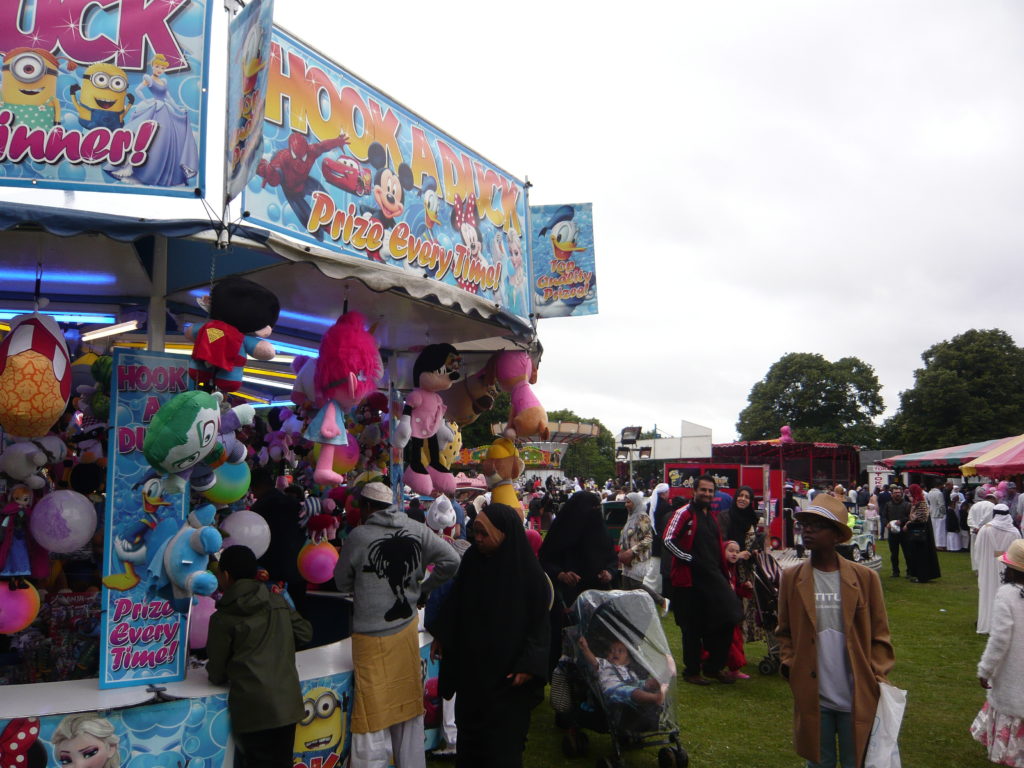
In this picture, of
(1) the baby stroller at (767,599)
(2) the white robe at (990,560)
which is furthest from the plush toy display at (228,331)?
(2) the white robe at (990,560)

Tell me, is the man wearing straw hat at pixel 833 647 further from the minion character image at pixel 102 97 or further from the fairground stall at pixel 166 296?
the minion character image at pixel 102 97

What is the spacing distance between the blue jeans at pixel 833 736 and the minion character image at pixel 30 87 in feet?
16.4

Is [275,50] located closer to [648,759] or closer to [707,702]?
[648,759]

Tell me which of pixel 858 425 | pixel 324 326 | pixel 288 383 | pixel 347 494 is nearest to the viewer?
pixel 347 494

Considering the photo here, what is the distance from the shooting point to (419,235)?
5.33 m

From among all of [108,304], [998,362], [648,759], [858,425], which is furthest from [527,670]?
[858,425]

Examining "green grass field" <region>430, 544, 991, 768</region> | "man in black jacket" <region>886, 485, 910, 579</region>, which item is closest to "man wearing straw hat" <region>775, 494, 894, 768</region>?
"green grass field" <region>430, 544, 991, 768</region>

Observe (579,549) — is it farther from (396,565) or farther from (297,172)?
(297,172)

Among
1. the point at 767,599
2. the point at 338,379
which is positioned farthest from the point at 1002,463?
the point at 338,379

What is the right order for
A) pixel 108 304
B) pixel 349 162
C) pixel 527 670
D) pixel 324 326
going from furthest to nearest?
pixel 324 326 < pixel 108 304 < pixel 349 162 < pixel 527 670

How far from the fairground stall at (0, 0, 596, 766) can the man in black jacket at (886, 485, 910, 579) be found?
12.4m

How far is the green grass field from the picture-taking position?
5590mm

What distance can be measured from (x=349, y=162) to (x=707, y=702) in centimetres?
553

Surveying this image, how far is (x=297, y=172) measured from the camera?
450 centimetres
